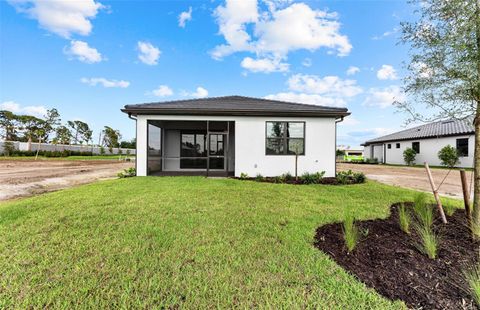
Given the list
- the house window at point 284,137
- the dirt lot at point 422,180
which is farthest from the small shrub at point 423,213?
the house window at point 284,137

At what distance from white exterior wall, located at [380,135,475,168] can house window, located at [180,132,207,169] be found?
18648 millimetres

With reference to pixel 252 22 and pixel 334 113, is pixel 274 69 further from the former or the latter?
pixel 334 113

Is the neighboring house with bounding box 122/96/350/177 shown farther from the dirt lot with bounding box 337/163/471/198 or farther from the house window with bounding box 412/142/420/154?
the house window with bounding box 412/142/420/154

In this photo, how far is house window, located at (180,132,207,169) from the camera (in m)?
12.6

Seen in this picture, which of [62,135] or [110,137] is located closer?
[62,135]

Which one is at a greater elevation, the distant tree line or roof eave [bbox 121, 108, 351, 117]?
the distant tree line

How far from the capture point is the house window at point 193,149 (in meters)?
12.6

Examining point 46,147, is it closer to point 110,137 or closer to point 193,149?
point 110,137

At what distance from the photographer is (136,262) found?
2.56 m

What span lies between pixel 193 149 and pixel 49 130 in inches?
1404

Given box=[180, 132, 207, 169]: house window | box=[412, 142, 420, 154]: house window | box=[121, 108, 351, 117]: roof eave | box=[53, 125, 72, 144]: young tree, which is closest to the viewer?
box=[121, 108, 351, 117]: roof eave

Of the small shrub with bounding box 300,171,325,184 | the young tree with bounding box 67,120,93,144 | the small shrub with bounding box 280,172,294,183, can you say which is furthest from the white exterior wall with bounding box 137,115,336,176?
the young tree with bounding box 67,120,93,144

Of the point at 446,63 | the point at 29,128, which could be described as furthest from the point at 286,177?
the point at 29,128

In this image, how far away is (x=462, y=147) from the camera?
1622cm
